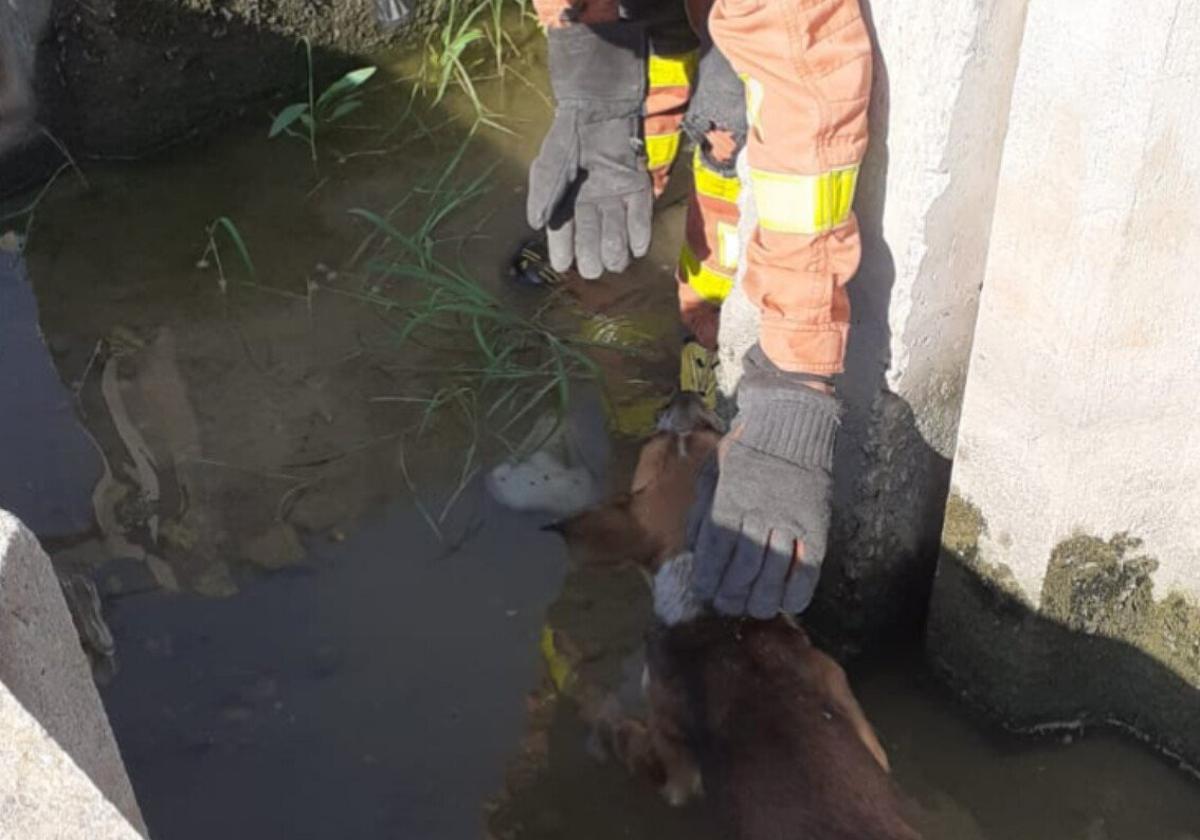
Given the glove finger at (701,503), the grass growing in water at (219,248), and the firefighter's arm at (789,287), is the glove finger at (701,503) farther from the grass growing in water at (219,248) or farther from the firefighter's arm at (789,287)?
the grass growing in water at (219,248)

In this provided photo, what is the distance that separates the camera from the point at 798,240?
2.67 meters

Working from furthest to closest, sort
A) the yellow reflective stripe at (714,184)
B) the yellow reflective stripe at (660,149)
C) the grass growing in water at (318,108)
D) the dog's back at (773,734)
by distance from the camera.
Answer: the grass growing in water at (318,108) < the yellow reflective stripe at (660,149) < the yellow reflective stripe at (714,184) < the dog's back at (773,734)

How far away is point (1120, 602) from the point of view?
3.10 meters

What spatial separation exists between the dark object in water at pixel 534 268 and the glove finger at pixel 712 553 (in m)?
1.53

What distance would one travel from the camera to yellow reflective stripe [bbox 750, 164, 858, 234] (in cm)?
262

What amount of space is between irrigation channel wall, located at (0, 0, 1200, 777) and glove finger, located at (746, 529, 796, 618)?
34cm

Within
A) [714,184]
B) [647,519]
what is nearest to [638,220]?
[714,184]

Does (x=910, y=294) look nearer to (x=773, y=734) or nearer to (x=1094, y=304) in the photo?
(x=1094, y=304)

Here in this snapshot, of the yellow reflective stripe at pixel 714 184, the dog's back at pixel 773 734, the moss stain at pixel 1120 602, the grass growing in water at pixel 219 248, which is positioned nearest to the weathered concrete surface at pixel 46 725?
the dog's back at pixel 773 734

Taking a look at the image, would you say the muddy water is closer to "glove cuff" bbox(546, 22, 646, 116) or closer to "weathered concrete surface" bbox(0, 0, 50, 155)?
"weathered concrete surface" bbox(0, 0, 50, 155)

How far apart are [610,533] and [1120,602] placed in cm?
99

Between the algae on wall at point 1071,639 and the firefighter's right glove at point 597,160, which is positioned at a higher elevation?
the firefighter's right glove at point 597,160

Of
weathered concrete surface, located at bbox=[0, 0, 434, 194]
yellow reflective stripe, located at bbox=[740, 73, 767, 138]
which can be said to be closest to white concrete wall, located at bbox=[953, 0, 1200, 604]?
yellow reflective stripe, located at bbox=[740, 73, 767, 138]

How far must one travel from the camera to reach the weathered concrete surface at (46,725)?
1.65m
